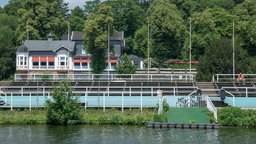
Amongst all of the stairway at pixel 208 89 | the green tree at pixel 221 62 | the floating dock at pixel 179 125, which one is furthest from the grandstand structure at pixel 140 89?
the floating dock at pixel 179 125

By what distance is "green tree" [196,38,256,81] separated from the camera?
71.2 metres

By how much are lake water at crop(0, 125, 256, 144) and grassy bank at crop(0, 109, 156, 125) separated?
1369mm

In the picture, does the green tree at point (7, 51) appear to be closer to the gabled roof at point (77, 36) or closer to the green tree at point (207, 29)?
the gabled roof at point (77, 36)

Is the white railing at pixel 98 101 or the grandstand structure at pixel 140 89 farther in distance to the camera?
the grandstand structure at pixel 140 89

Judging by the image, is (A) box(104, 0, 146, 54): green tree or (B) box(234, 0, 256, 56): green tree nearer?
(B) box(234, 0, 256, 56): green tree

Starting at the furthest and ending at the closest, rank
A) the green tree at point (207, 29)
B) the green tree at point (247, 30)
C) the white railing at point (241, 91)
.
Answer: the green tree at point (207, 29) < the green tree at point (247, 30) < the white railing at point (241, 91)

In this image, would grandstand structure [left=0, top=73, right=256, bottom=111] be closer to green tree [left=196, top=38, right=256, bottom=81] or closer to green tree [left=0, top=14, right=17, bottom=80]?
green tree [left=196, top=38, right=256, bottom=81]

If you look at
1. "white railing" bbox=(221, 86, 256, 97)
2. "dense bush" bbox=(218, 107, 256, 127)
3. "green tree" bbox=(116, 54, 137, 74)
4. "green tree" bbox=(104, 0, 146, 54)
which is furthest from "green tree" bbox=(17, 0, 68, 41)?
"dense bush" bbox=(218, 107, 256, 127)

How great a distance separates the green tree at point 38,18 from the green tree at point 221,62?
3549 centimetres

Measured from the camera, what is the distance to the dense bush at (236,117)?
137 ft

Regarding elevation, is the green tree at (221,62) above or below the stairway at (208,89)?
above

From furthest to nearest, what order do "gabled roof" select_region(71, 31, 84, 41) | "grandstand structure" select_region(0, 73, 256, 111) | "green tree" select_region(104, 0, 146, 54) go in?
1. "green tree" select_region(104, 0, 146, 54)
2. "gabled roof" select_region(71, 31, 84, 41)
3. "grandstand structure" select_region(0, 73, 256, 111)

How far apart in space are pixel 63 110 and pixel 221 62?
1297 inches

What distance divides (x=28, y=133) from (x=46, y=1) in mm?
62987
